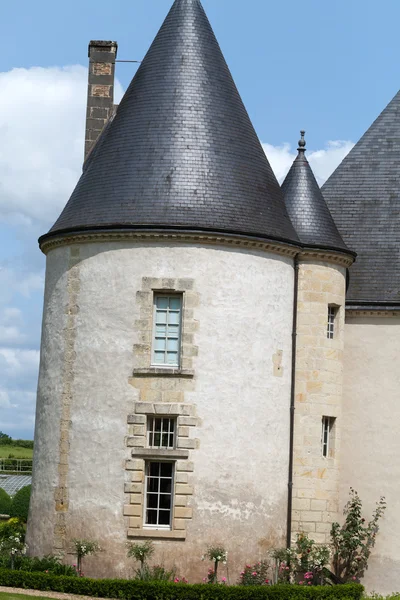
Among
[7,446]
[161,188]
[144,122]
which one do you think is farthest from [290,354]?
[7,446]

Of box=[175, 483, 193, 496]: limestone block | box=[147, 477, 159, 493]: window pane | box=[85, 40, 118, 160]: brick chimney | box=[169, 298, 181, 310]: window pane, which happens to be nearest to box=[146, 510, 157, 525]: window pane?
box=[147, 477, 159, 493]: window pane

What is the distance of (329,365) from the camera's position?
80.1ft

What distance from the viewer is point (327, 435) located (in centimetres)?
2461

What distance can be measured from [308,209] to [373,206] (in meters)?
2.77

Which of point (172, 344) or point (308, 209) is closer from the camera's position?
point (172, 344)

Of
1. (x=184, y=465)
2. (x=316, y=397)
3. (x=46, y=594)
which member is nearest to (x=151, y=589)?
(x=46, y=594)

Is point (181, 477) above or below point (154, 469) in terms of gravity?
below

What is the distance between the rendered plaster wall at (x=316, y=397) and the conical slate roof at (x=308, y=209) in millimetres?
573

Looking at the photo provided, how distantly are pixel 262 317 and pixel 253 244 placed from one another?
1.61 metres

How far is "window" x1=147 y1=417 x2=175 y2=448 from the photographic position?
22219mm

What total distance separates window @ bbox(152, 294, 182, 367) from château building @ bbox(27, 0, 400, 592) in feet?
0.10

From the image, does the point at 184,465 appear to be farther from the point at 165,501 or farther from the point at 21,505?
the point at 21,505

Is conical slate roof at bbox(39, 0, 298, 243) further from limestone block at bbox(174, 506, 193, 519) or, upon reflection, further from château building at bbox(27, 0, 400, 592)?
limestone block at bbox(174, 506, 193, 519)

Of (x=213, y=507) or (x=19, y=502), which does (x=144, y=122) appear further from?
(x=19, y=502)
